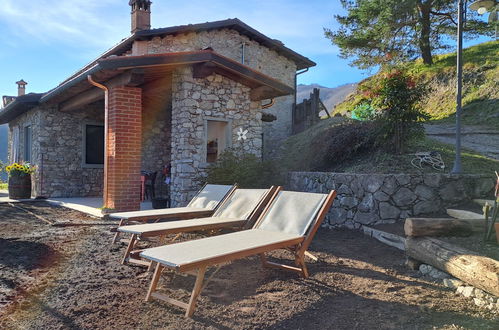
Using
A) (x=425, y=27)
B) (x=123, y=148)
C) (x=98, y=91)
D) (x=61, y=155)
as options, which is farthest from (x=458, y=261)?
(x=425, y=27)

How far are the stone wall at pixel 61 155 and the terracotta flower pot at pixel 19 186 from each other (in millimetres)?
227

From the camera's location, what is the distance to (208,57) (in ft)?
22.6

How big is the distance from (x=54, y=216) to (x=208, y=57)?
14.0 ft

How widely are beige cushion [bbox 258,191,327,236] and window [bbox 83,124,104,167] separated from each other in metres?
8.46

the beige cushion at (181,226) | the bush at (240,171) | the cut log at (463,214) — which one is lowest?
the beige cushion at (181,226)

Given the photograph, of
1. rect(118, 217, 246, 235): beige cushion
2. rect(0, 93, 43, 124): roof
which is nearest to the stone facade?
rect(0, 93, 43, 124): roof

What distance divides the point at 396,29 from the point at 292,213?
52.2 feet

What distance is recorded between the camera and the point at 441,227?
404 centimetres

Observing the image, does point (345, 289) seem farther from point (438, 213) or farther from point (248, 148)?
point (248, 148)

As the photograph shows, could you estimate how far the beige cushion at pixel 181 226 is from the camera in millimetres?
3846

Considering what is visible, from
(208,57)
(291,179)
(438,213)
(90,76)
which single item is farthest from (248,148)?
(438,213)

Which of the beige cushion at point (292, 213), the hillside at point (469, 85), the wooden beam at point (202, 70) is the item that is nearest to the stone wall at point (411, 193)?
the beige cushion at point (292, 213)

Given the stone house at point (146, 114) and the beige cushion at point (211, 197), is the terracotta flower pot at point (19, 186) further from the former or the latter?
the beige cushion at point (211, 197)

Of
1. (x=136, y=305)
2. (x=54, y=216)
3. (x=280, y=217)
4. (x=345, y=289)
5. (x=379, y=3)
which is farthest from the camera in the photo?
(x=379, y=3)
